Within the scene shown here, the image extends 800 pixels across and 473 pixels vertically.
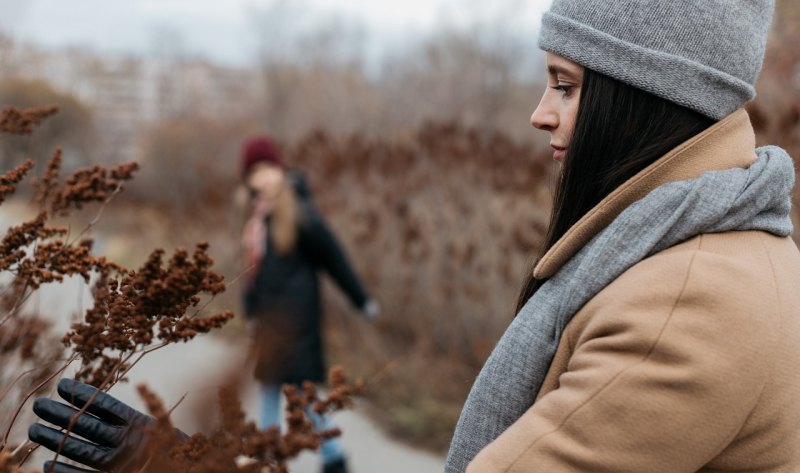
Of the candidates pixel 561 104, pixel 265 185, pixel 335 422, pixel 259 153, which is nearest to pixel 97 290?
pixel 561 104

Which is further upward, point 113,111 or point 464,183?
point 464,183

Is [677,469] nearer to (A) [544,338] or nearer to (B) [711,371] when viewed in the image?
(B) [711,371]

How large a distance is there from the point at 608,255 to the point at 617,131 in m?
0.23

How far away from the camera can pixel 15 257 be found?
144 centimetres

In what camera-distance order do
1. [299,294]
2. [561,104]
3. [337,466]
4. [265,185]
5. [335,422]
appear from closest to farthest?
[561,104] → [337,466] → [299,294] → [265,185] → [335,422]

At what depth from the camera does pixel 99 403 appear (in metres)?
1.33

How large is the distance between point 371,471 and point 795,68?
3.97 m

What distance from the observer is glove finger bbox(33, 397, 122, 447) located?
130 cm

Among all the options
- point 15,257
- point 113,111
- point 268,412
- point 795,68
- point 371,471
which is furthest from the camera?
point 113,111

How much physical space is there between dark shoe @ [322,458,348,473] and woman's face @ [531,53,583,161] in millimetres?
3424

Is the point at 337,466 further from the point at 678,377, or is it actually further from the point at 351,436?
the point at 678,377

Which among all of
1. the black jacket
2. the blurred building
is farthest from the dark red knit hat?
the blurred building

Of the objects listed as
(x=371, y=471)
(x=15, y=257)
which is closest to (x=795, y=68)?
(x=371, y=471)

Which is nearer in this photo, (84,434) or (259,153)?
(84,434)
